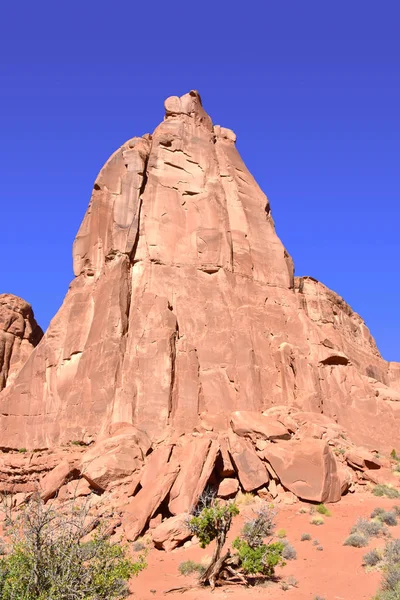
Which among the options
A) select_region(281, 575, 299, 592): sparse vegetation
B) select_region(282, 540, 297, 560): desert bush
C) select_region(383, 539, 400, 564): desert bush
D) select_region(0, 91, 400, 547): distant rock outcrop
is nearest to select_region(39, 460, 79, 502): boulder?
select_region(0, 91, 400, 547): distant rock outcrop

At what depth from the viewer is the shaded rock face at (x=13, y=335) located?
151ft

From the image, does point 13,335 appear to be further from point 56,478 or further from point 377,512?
point 377,512

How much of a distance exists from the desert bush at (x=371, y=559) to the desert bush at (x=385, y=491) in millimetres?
7877

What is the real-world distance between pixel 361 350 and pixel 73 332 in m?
32.6

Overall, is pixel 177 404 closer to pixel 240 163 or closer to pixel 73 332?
pixel 73 332

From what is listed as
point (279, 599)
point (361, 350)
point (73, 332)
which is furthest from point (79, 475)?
point (361, 350)

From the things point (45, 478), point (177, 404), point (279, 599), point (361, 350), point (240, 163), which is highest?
point (240, 163)

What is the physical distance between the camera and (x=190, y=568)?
1814 cm

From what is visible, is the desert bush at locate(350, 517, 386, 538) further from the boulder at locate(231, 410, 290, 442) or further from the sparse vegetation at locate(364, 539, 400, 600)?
the boulder at locate(231, 410, 290, 442)

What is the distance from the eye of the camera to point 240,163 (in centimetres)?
4088

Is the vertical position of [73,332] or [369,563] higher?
[73,332]

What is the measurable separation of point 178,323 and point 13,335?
2153 cm

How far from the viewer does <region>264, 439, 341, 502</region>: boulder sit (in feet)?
→ 78.9

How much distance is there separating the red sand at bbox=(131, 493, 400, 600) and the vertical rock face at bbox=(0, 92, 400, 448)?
697 centimetres
